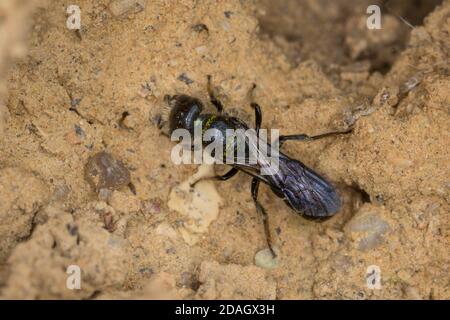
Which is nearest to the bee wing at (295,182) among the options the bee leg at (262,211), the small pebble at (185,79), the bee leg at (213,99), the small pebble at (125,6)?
the bee leg at (262,211)

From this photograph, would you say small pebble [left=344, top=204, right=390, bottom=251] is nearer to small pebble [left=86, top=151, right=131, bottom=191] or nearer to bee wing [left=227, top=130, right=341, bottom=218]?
bee wing [left=227, top=130, right=341, bottom=218]

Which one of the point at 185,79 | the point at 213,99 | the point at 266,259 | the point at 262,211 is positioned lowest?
the point at 266,259

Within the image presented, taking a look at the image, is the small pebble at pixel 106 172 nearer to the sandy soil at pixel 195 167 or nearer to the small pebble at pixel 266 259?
the sandy soil at pixel 195 167

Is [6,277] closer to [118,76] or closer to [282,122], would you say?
[118,76]

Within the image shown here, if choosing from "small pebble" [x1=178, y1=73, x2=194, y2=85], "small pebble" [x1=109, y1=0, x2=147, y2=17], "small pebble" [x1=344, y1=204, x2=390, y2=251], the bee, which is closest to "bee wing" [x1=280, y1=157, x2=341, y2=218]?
the bee

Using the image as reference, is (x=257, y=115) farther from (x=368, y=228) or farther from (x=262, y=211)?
(x=368, y=228)

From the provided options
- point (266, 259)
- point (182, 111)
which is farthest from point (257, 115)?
point (266, 259)
